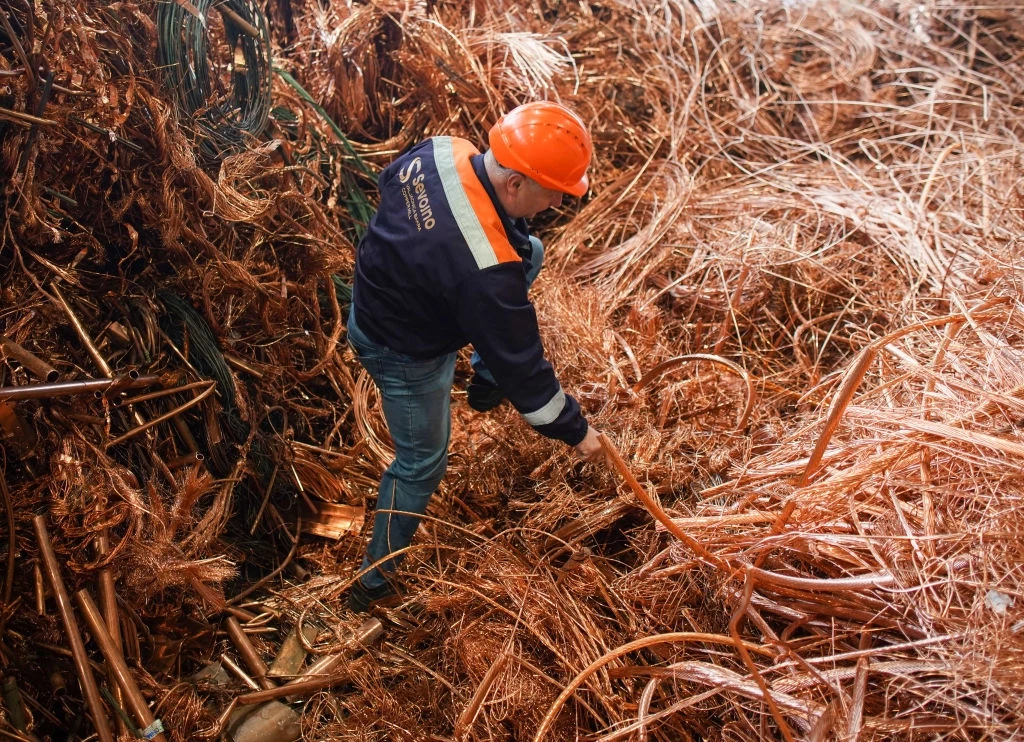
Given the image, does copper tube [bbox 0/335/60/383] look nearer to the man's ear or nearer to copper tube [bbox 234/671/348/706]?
copper tube [bbox 234/671/348/706]

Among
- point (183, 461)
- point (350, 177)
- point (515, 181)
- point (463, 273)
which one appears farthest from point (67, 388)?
point (350, 177)

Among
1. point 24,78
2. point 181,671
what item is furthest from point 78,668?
point 24,78

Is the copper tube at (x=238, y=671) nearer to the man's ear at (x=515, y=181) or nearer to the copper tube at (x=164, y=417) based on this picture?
the copper tube at (x=164, y=417)

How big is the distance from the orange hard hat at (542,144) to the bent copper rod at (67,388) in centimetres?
128

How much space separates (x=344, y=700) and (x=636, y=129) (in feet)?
10.1

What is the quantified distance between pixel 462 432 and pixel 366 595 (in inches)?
30.6

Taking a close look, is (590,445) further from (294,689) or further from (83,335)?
(83,335)

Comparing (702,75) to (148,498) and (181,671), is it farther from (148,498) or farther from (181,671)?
(181,671)

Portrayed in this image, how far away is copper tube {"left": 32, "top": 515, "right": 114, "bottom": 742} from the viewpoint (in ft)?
5.61

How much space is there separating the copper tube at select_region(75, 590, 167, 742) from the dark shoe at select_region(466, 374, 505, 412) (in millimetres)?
1240

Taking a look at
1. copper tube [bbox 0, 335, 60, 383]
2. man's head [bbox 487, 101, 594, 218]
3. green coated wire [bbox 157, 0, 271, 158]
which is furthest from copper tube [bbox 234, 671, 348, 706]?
green coated wire [bbox 157, 0, 271, 158]

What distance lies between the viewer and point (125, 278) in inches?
87.8

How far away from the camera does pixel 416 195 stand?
69.1 inches

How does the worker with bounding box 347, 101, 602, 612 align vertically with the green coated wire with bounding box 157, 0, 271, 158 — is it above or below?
below
